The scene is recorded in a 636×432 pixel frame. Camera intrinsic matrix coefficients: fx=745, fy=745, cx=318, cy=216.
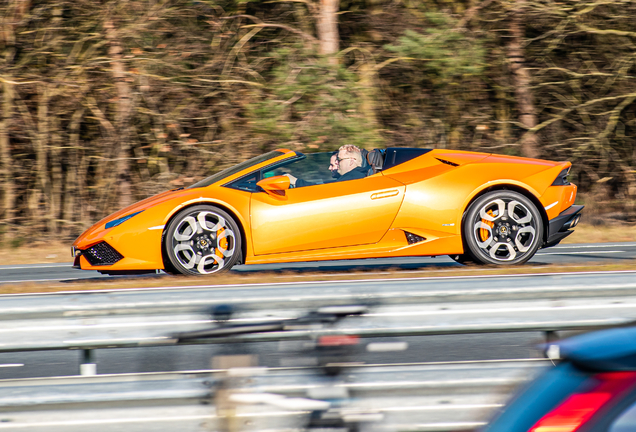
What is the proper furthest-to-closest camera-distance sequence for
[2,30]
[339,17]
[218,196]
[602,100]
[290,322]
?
1. [339,17]
2. [602,100]
3. [2,30]
4. [218,196]
5. [290,322]

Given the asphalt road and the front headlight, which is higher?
the front headlight

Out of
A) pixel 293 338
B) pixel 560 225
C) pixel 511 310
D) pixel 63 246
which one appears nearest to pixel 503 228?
pixel 560 225

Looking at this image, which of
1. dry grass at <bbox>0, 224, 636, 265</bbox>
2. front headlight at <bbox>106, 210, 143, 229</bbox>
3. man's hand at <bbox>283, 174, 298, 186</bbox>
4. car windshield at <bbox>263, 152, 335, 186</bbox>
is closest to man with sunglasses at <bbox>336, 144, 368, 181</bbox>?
car windshield at <bbox>263, 152, 335, 186</bbox>

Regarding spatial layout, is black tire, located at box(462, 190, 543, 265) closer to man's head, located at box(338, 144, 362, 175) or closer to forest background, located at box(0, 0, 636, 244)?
man's head, located at box(338, 144, 362, 175)

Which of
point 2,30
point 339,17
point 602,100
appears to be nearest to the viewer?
point 2,30

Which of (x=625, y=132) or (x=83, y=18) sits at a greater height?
(x=83, y=18)

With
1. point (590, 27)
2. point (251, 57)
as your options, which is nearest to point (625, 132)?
point (590, 27)

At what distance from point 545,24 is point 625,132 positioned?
2442mm

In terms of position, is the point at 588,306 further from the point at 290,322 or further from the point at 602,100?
the point at 602,100

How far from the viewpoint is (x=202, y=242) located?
6.42 metres

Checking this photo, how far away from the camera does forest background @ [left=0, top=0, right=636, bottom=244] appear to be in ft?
39.8

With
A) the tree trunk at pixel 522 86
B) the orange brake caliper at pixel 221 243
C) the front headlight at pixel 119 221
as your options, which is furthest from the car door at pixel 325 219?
the tree trunk at pixel 522 86

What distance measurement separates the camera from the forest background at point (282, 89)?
477 inches

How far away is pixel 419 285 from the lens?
333cm
